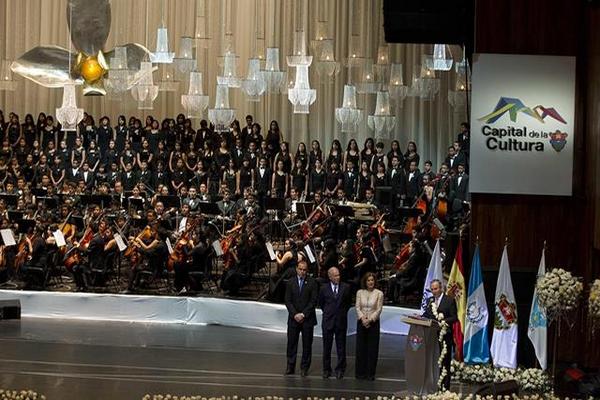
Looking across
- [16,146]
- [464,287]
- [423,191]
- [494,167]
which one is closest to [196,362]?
[464,287]

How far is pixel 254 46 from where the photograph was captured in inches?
1249

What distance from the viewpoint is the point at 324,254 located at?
21.2 meters

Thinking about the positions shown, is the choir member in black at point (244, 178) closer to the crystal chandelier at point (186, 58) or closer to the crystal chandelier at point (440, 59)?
the crystal chandelier at point (186, 58)

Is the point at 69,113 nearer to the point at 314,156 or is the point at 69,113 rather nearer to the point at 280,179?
the point at 280,179

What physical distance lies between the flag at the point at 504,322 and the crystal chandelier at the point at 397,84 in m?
9.34

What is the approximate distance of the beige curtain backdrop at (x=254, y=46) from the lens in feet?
104

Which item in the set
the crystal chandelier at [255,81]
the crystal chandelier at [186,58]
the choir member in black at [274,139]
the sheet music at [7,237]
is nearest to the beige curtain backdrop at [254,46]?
the choir member in black at [274,139]

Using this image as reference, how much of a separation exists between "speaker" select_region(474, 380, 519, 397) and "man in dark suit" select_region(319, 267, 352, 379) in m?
3.04

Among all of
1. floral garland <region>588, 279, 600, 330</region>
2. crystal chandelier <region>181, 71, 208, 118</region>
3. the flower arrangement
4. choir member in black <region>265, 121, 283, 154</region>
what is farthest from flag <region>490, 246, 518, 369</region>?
choir member in black <region>265, 121, 283, 154</region>

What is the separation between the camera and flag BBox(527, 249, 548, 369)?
621 inches

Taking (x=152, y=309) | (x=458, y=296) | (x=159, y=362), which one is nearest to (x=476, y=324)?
(x=458, y=296)

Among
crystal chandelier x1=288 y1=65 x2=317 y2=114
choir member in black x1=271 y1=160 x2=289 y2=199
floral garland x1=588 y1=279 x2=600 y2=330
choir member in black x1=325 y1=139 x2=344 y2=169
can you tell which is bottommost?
floral garland x1=588 y1=279 x2=600 y2=330

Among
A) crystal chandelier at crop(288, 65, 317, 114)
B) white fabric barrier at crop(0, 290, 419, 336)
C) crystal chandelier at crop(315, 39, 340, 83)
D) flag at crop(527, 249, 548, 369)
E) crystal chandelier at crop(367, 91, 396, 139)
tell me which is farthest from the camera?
crystal chandelier at crop(367, 91, 396, 139)

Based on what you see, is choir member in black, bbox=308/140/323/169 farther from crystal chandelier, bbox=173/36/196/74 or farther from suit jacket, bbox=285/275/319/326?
suit jacket, bbox=285/275/319/326
